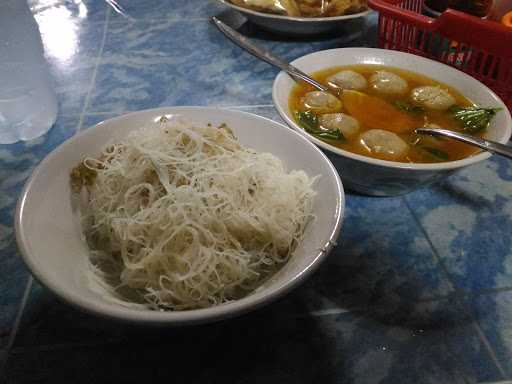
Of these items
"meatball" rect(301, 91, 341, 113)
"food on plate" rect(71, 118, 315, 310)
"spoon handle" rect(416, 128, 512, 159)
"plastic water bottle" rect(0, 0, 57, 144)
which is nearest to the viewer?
"food on plate" rect(71, 118, 315, 310)

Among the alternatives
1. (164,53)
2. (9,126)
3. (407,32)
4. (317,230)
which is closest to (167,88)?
(164,53)

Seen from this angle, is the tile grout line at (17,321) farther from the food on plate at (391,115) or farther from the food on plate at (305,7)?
the food on plate at (305,7)

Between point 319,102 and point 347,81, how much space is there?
0.15 meters

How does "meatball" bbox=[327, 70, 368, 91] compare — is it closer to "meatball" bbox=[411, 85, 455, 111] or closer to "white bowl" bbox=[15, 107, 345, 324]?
"meatball" bbox=[411, 85, 455, 111]

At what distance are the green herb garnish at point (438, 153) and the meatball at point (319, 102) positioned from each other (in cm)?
25

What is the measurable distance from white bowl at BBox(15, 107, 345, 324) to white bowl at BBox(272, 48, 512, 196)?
0.24 ft

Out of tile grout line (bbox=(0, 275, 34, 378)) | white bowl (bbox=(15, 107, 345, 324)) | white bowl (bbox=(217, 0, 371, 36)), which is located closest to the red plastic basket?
white bowl (bbox=(217, 0, 371, 36))

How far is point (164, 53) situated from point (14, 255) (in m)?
1.03

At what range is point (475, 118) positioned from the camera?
3.37ft

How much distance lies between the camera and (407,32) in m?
1.33

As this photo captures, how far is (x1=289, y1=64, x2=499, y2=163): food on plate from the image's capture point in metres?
0.97

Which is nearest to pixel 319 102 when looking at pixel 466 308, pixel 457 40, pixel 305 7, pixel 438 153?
pixel 438 153

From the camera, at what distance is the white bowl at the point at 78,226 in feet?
1.71

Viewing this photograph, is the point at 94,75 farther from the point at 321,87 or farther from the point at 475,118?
the point at 475,118
